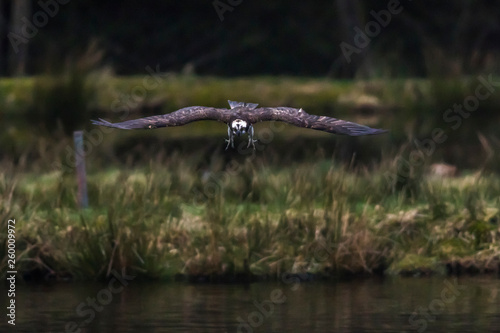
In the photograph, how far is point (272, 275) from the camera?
11.8 m

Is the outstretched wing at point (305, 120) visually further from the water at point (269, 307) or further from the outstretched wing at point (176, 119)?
the water at point (269, 307)

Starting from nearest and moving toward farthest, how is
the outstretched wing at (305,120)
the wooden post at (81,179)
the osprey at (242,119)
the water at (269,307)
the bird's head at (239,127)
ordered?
the outstretched wing at (305,120) → the osprey at (242,119) → the bird's head at (239,127) → the water at (269,307) → the wooden post at (81,179)

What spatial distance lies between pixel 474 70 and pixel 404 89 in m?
1.27

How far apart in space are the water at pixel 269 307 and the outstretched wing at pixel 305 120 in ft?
4.83

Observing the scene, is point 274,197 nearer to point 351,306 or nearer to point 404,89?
point 351,306

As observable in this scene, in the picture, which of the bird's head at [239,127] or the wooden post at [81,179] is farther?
the wooden post at [81,179]

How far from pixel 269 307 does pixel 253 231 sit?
116 centimetres

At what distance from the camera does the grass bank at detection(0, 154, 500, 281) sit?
464 inches

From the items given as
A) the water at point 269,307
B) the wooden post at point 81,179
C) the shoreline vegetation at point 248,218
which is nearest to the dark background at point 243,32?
the shoreline vegetation at point 248,218

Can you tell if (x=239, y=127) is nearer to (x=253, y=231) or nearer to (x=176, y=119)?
(x=176, y=119)

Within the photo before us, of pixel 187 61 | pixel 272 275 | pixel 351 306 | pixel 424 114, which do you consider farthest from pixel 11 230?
pixel 187 61

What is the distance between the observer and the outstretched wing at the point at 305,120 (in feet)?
30.7

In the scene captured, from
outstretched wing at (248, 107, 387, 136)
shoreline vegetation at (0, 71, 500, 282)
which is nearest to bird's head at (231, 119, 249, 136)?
outstretched wing at (248, 107, 387, 136)

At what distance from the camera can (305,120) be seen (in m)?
9.70
